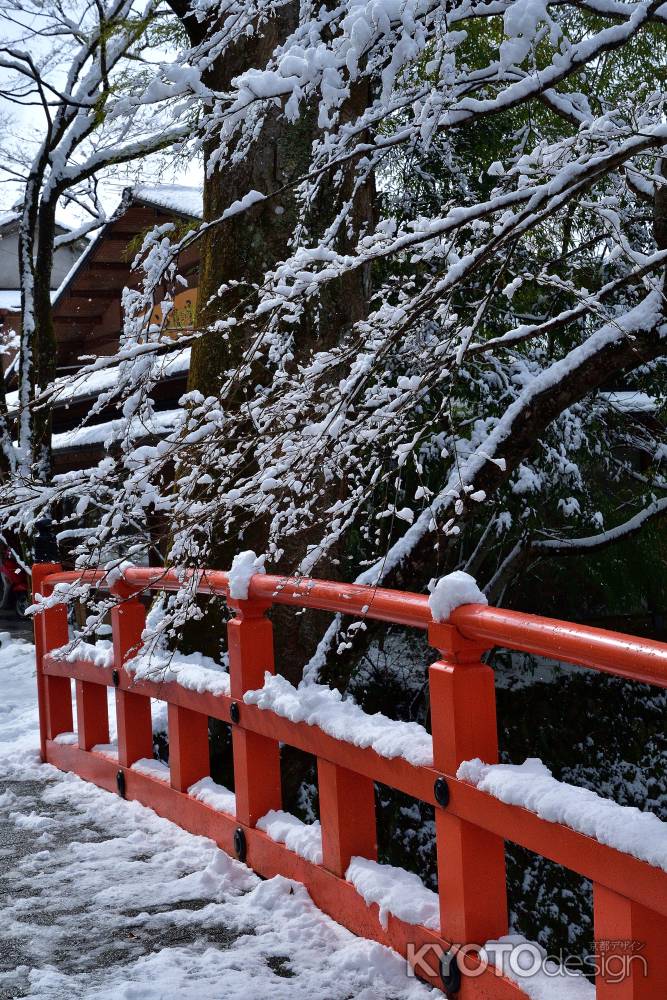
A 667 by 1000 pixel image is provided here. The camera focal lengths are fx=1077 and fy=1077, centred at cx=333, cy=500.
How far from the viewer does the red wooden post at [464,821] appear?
2461 mm

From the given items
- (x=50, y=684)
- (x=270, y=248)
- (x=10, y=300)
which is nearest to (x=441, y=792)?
(x=50, y=684)

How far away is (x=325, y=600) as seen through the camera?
3191mm

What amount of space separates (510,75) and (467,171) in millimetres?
3739

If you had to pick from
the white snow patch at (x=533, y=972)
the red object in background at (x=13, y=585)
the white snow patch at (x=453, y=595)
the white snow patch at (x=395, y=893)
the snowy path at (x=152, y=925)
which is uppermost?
the white snow patch at (x=453, y=595)

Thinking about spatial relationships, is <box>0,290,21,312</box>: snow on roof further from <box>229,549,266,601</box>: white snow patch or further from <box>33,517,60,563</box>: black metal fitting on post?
<box>229,549,266,601</box>: white snow patch

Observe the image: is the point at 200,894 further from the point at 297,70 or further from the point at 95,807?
the point at 297,70

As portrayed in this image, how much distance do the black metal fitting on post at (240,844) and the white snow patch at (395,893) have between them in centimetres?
67

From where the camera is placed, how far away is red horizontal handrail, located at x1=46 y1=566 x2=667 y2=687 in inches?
74.8

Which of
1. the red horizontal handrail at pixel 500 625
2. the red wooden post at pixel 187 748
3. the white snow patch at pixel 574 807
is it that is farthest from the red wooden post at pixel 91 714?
the white snow patch at pixel 574 807

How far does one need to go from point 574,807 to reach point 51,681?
397cm

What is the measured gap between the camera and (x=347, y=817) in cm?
306

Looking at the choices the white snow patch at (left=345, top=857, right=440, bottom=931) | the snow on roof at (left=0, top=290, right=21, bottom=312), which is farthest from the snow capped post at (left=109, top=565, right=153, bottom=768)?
the snow on roof at (left=0, top=290, right=21, bottom=312)

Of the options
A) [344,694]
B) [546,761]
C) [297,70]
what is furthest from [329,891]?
[546,761]

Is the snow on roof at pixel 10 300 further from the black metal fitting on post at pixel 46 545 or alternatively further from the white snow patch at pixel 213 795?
the white snow patch at pixel 213 795
